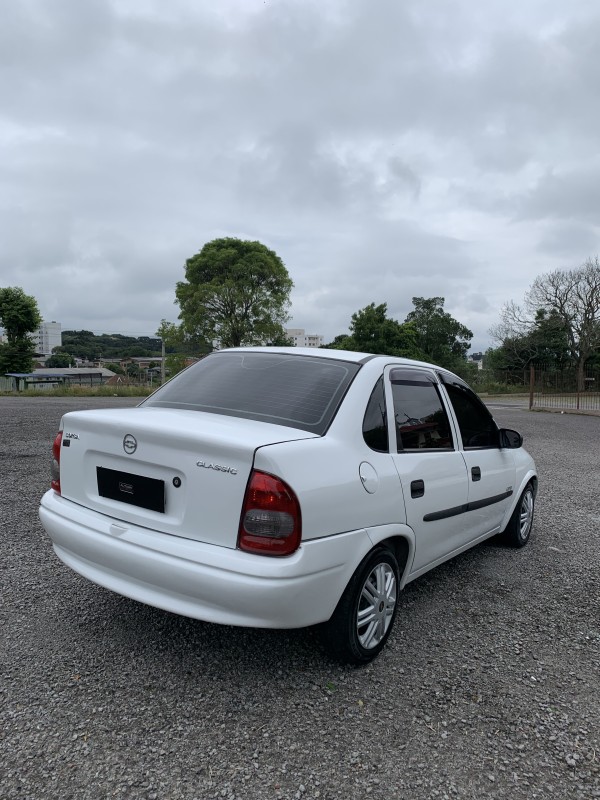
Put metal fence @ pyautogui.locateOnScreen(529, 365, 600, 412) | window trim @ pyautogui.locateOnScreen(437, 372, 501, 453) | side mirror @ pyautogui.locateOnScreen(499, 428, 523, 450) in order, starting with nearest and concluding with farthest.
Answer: window trim @ pyautogui.locateOnScreen(437, 372, 501, 453)
side mirror @ pyautogui.locateOnScreen(499, 428, 523, 450)
metal fence @ pyautogui.locateOnScreen(529, 365, 600, 412)

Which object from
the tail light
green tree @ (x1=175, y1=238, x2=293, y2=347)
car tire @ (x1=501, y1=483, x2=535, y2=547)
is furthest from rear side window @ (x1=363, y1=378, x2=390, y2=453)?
green tree @ (x1=175, y1=238, x2=293, y2=347)

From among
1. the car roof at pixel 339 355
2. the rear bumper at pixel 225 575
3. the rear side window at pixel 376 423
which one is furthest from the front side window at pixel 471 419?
the rear bumper at pixel 225 575

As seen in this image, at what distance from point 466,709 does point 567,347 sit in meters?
46.7

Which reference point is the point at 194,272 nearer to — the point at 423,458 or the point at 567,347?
the point at 567,347

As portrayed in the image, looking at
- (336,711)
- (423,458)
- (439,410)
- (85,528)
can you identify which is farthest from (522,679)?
(85,528)

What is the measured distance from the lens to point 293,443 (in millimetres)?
2576

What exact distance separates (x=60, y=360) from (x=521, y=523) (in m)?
126

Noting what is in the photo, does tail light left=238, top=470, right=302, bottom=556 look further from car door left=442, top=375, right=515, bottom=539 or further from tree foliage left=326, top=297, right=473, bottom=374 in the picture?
tree foliage left=326, top=297, right=473, bottom=374

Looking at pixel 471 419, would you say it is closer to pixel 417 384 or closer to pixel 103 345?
pixel 417 384

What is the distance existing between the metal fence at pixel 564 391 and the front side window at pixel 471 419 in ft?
61.7

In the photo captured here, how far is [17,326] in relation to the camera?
48.6m

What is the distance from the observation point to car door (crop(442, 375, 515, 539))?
3924 millimetres

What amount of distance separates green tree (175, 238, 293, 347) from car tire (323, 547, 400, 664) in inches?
1567

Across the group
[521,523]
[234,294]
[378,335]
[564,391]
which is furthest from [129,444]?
[234,294]
